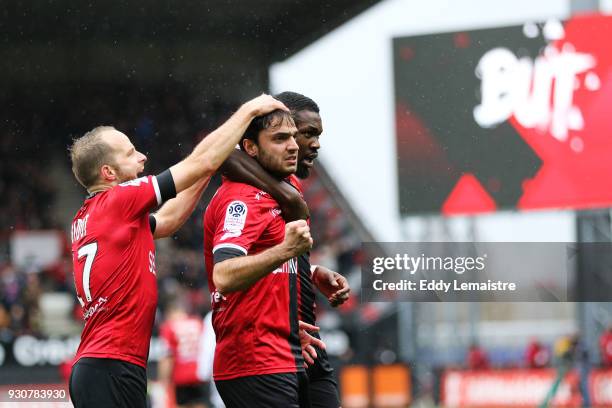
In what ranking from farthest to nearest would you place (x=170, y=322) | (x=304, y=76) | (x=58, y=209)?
(x=170, y=322), (x=58, y=209), (x=304, y=76)

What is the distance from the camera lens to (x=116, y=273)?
13.0ft

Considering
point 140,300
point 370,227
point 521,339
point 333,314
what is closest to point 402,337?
point 333,314

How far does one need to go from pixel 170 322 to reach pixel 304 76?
4.99m

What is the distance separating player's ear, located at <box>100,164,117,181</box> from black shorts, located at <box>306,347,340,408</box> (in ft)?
3.63

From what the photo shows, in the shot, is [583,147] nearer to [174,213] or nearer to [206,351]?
[174,213]

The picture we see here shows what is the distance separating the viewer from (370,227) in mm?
5879

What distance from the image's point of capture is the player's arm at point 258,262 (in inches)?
137

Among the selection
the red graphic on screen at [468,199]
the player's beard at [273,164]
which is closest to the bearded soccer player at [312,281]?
the player's beard at [273,164]

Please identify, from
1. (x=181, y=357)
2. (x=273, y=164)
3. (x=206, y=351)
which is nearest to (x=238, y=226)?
(x=273, y=164)

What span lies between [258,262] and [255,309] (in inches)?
13.2

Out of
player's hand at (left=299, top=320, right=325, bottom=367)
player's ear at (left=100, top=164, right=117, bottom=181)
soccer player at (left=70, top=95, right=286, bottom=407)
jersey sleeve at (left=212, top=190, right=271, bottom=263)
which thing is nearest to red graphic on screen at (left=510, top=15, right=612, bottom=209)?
player's hand at (left=299, top=320, right=325, bottom=367)

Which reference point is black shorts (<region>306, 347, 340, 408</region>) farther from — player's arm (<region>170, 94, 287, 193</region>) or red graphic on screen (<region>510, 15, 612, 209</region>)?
red graphic on screen (<region>510, 15, 612, 209</region>)

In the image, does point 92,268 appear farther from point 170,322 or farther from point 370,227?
point 170,322

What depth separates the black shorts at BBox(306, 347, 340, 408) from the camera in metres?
4.43
